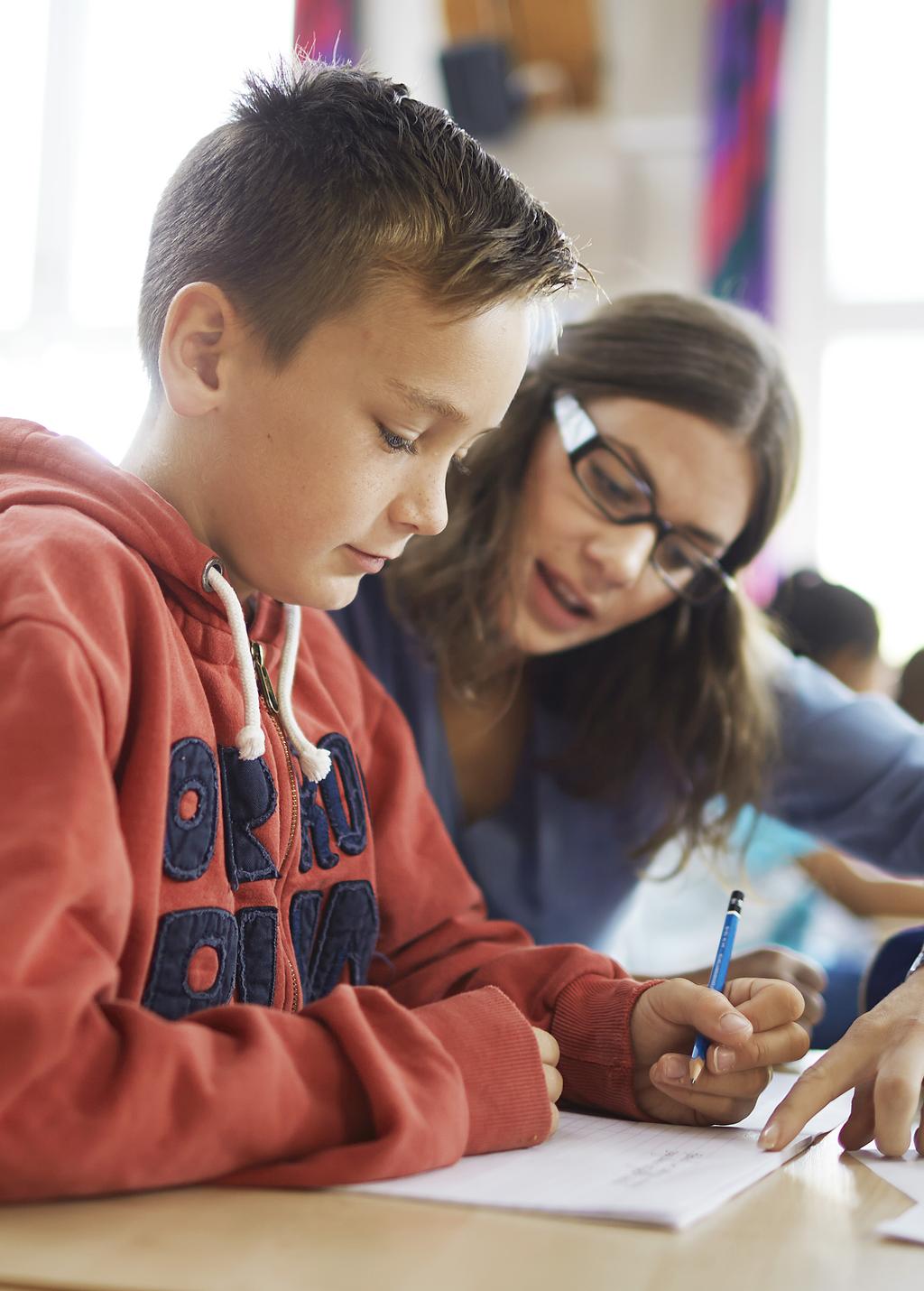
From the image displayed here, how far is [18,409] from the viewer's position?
3.80 m

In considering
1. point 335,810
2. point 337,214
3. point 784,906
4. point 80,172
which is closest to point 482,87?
point 80,172

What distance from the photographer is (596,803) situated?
1487 millimetres

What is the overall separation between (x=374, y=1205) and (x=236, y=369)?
521mm

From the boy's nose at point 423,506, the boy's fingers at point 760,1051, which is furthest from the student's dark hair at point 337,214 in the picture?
the boy's fingers at point 760,1051

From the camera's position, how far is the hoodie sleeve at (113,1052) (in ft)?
1.88

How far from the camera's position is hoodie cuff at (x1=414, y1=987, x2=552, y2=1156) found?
712 millimetres

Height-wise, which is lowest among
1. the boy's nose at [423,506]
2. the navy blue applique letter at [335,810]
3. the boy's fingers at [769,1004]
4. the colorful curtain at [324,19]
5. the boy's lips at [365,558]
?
the boy's fingers at [769,1004]

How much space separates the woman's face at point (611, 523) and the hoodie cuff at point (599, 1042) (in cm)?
52

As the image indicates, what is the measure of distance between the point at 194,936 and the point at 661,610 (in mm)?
873

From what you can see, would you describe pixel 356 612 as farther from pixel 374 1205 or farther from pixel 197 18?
pixel 197 18

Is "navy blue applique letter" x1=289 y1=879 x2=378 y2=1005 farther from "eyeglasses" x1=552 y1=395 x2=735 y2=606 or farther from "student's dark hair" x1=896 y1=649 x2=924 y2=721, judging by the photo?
"student's dark hair" x1=896 y1=649 x2=924 y2=721

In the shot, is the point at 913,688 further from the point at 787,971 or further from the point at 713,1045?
the point at 713,1045

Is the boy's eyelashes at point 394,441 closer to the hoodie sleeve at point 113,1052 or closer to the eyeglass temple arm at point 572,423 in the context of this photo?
the hoodie sleeve at point 113,1052

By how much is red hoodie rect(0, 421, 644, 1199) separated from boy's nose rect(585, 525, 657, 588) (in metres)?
0.38
